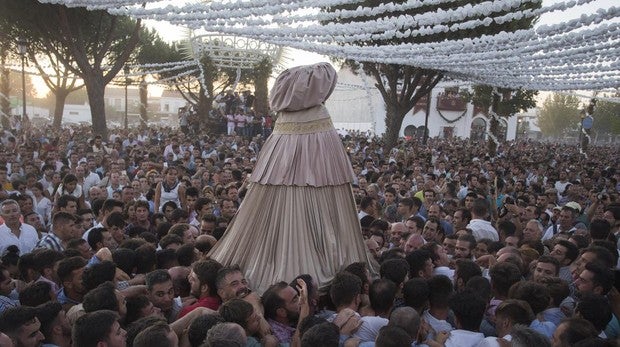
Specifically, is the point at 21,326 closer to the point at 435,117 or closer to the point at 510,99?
the point at 510,99

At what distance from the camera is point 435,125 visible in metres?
49.3

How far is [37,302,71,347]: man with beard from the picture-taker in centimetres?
387

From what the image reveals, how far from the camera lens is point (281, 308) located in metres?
4.25

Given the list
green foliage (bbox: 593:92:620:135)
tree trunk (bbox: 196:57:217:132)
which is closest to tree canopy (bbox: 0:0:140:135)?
tree trunk (bbox: 196:57:217:132)

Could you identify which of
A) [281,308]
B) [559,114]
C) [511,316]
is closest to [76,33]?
[281,308]

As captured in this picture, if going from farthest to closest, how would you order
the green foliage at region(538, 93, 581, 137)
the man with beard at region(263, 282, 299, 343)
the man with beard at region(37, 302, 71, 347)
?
the green foliage at region(538, 93, 581, 137), the man with beard at region(263, 282, 299, 343), the man with beard at region(37, 302, 71, 347)

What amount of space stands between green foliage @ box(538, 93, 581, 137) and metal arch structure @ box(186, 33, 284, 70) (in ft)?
205

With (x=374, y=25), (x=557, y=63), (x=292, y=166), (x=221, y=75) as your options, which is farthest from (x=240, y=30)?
(x=221, y=75)

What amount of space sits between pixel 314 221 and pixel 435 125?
4568 centimetres

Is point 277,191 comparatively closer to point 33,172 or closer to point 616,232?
point 616,232

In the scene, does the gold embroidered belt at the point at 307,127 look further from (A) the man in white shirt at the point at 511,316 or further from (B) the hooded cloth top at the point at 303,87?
(A) the man in white shirt at the point at 511,316

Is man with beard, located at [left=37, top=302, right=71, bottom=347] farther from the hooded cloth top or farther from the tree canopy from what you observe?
the tree canopy

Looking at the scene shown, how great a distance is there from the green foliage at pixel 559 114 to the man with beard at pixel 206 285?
84258mm

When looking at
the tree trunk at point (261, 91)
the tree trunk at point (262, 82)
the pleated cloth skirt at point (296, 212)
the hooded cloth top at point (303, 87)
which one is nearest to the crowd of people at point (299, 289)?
the pleated cloth skirt at point (296, 212)
